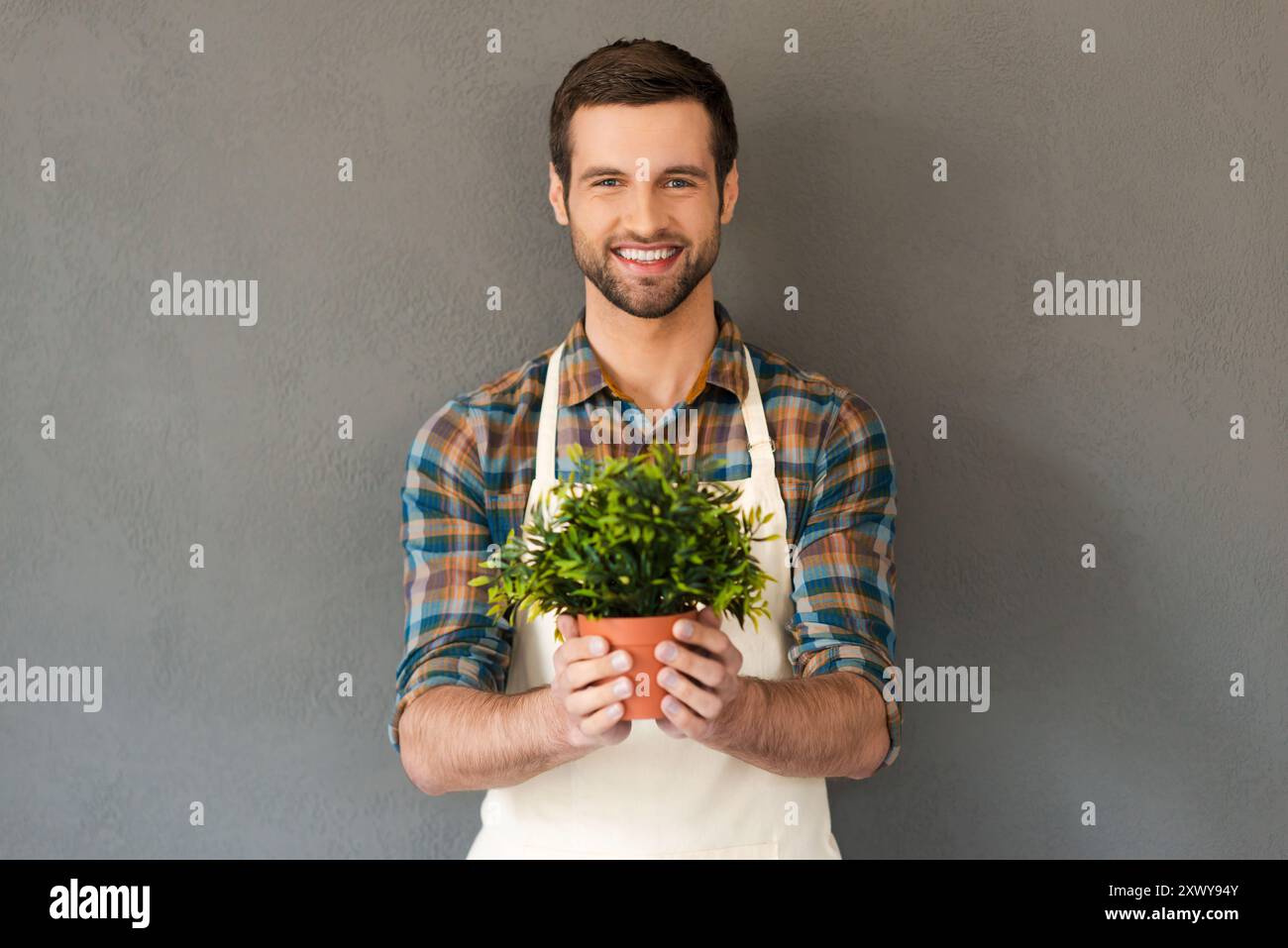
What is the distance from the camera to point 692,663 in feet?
3.74

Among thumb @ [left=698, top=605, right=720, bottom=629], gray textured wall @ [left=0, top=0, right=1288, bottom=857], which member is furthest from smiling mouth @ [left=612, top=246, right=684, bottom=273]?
thumb @ [left=698, top=605, right=720, bottom=629]

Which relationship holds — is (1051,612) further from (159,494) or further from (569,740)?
(159,494)

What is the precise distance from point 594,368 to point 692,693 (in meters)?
0.55

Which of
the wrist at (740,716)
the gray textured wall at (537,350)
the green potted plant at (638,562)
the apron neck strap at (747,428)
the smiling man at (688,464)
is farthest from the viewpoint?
the gray textured wall at (537,350)

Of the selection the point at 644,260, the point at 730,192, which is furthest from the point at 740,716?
the point at 730,192

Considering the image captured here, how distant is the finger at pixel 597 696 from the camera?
3.72ft

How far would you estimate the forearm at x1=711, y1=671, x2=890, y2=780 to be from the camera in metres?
1.31

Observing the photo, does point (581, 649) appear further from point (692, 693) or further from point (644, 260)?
point (644, 260)

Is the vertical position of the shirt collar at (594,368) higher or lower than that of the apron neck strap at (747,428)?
higher

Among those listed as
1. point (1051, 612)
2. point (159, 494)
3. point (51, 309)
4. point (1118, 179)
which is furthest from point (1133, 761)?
point (51, 309)

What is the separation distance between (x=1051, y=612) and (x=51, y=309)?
61.3 inches

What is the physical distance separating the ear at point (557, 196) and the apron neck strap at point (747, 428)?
0.61 feet

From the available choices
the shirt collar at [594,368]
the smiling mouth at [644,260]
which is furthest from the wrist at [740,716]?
the smiling mouth at [644,260]

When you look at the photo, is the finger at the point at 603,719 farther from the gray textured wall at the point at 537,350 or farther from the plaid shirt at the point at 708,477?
the gray textured wall at the point at 537,350
